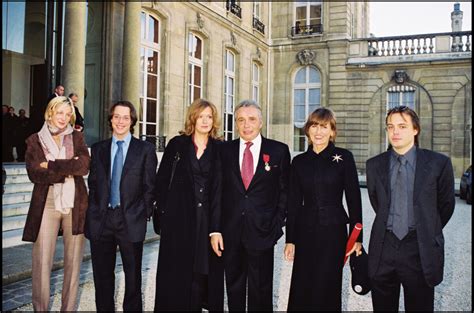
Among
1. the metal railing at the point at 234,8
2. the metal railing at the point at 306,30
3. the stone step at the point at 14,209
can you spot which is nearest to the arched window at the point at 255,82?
the metal railing at the point at 306,30

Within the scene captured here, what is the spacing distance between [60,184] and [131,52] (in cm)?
816

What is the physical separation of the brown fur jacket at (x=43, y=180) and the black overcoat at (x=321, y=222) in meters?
1.57

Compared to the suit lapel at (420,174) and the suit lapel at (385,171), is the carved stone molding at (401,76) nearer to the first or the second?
the suit lapel at (385,171)

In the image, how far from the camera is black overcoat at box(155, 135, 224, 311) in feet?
10.8

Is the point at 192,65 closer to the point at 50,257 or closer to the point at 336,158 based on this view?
the point at 50,257

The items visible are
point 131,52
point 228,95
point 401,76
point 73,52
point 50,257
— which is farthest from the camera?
point 401,76

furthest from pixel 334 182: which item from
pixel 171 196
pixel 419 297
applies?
pixel 171 196

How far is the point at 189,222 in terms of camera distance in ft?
10.8

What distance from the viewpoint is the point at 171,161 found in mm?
3348

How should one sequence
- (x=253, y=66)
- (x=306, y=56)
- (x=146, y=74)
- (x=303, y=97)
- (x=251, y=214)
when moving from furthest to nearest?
(x=303, y=97), (x=306, y=56), (x=253, y=66), (x=146, y=74), (x=251, y=214)

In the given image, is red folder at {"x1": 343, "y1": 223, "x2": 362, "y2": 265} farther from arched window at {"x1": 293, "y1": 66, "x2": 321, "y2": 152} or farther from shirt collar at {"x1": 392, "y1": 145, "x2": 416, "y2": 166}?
arched window at {"x1": 293, "y1": 66, "x2": 321, "y2": 152}

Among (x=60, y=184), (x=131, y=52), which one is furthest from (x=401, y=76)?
(x=60, y=184)

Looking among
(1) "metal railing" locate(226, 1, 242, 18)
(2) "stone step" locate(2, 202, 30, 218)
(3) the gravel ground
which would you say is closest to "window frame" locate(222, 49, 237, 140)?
(1) "metal railing" locate(226, 1, 242, 18)

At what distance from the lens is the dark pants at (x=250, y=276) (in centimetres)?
320
